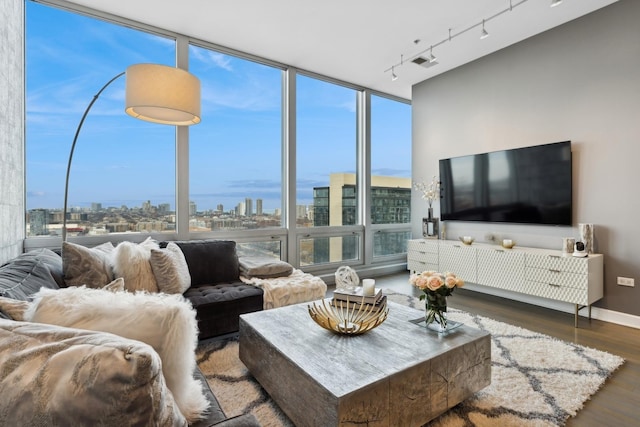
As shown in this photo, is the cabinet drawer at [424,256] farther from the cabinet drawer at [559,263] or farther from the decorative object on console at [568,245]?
the decorative object on console at [568,245]

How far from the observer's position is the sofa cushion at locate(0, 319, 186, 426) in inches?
24.0

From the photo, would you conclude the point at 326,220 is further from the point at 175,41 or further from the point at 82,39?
the point at 82,39

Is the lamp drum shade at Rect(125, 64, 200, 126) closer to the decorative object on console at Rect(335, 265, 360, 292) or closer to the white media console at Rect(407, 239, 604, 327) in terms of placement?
the decorative object on console at Rect(335, 265, 360, 292)

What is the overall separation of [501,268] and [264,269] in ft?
8.64

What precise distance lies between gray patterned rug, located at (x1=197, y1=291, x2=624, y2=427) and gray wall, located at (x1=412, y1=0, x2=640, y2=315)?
51.4 inches

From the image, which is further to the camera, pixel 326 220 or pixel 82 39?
pixel 326 220

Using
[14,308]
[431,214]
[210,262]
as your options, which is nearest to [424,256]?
[431,214]

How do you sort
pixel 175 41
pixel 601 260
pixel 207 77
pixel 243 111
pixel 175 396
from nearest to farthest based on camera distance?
1. pixel 175 396
2. pixel 601 260
3. pixel 175 41
4. pixel 207 77
5. pixel 243 111

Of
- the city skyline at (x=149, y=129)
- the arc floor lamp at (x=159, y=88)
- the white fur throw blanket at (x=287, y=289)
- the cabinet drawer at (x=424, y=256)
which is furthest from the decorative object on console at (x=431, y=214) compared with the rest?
the arc floor lamp at (x=159, y=88)

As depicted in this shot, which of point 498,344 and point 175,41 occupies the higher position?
point 175,41

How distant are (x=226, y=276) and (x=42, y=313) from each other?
2286mm

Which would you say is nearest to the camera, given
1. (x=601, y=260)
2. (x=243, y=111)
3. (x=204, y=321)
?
(x=204, y=321)

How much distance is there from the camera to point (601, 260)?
3.22m

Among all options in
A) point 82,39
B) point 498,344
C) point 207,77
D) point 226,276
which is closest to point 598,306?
point 498,344
